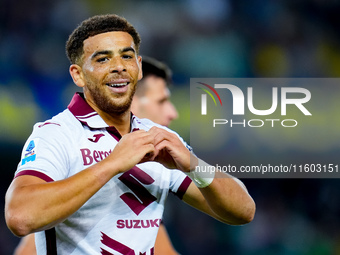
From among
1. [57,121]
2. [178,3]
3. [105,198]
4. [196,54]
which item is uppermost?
[178,3]

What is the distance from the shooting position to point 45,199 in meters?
2.11

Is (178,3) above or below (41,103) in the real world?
above

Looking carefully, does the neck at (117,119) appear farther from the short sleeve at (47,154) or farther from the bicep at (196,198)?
the bicep at (196,198)

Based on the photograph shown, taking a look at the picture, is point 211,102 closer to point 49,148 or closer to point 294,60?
point 294,60

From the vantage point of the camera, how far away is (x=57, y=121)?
2.56 metres

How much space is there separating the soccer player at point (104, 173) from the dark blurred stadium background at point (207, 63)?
14.8 ft

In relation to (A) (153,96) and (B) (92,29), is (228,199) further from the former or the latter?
(A) (153,96)

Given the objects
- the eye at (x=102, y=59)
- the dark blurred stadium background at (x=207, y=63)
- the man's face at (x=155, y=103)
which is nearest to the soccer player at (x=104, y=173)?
the eye at (x=102, y=59)

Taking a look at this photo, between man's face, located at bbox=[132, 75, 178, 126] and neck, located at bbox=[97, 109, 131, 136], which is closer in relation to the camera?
neck, located at bbox=[97, 109, 131, 136]

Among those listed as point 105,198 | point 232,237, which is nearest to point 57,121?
point 105,198

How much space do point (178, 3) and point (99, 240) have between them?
6.07 m

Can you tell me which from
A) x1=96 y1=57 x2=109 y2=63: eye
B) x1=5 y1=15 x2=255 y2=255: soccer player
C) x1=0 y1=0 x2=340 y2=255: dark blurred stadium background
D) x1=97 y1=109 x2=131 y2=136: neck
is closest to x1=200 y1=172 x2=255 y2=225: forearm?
x1=5 y1=15 x2=255 y2=255: soccer player

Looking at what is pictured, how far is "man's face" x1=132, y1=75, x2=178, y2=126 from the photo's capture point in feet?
18.7

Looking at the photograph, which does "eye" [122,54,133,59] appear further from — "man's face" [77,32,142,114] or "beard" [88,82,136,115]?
"beard" [88,82,136,115]
